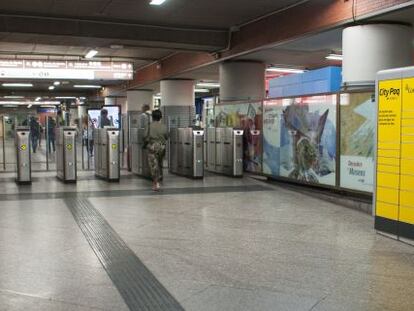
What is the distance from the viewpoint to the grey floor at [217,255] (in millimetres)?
4062

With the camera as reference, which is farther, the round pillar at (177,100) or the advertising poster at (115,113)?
the advertising poster at (115,113)

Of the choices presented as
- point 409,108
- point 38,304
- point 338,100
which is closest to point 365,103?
point 338,100

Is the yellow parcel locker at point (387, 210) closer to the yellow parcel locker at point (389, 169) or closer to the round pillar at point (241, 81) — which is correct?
the yellow parcel locker at point (389, 169)

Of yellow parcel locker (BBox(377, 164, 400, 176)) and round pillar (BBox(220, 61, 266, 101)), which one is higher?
round pillar (BBox(220, 61, 266, 101))

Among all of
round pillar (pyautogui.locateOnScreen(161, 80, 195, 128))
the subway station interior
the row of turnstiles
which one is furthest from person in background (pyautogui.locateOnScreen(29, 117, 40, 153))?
the row of turnstiles

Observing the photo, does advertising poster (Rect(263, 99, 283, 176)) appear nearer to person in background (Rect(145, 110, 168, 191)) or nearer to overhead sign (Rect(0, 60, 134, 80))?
person in background (Rect(145, 110, 168, 191))

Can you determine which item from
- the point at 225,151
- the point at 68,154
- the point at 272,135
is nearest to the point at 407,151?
the point at 272,135

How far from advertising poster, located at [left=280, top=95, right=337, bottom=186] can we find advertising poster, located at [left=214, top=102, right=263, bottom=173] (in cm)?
118

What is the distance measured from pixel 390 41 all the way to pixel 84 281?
6780mm

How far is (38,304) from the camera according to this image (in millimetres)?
3910

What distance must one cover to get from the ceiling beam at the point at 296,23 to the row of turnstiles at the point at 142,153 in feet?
7.19

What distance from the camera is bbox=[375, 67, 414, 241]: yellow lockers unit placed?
5711 mm

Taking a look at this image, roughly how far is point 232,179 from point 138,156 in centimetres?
255

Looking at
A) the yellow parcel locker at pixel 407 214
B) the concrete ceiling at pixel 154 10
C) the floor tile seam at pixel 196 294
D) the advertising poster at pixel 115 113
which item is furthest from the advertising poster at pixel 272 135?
the advertising poster at pixel 115 113
